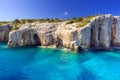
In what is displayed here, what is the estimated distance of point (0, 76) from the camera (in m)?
20.9

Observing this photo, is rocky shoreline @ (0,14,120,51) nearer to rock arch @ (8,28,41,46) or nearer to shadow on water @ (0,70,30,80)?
rock arch @ (8,28,41,46)

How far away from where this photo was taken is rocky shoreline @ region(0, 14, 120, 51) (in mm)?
38781

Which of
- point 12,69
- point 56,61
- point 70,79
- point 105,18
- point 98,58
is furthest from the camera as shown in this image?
point 105,18

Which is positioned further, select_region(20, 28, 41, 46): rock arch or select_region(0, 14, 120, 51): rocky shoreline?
select_region(20, 28, 41, 46): rock arch

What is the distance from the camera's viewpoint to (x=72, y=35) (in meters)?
38.3

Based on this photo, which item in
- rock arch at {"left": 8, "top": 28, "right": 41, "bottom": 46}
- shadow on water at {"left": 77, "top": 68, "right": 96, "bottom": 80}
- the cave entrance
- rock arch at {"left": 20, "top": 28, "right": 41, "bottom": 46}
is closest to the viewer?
shadow on water at {"left": 77, "top": 68, "right": 96, "bottom": 80}

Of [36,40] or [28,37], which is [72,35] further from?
[28,37]

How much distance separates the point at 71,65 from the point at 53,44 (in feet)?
58.4

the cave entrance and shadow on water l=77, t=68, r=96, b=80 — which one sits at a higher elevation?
the cave entrance

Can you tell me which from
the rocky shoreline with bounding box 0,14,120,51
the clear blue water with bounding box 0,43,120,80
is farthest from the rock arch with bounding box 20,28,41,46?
the clear blue water with bounding box 0,43,120,80

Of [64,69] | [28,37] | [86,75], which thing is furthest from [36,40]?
[86,75]

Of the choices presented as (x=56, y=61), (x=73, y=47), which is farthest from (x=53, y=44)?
(x=56, y=61)

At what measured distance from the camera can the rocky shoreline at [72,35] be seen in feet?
127

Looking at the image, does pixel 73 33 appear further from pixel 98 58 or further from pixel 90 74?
pixel 90 74
